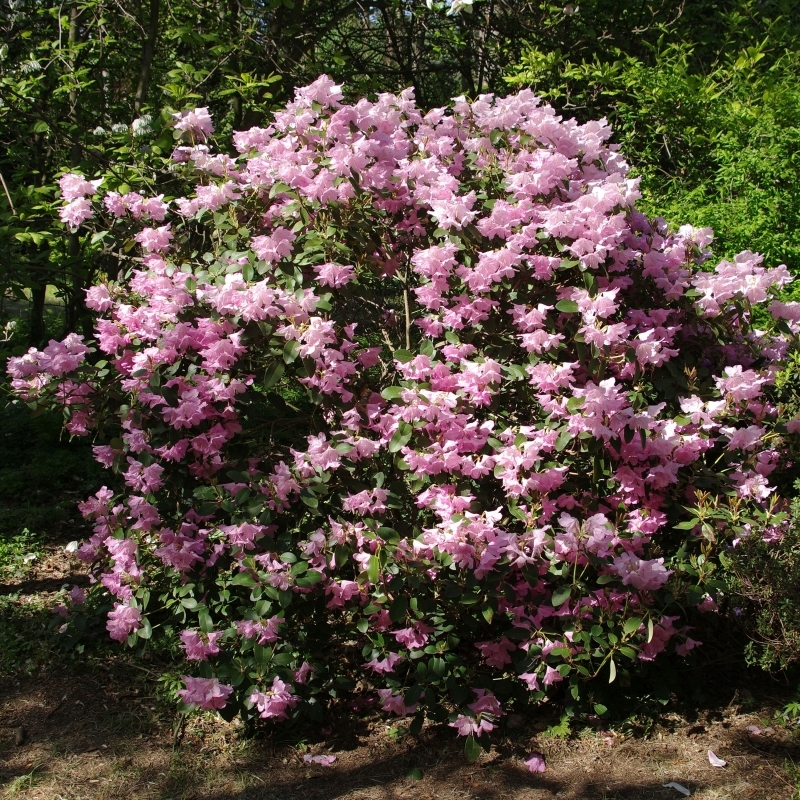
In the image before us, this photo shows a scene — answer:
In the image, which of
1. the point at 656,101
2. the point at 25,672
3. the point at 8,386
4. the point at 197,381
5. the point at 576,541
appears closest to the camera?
the point at 576,541

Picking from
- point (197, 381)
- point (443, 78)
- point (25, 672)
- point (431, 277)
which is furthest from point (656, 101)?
point (25, 672)

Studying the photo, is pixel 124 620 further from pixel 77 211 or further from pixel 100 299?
pixel 77 211

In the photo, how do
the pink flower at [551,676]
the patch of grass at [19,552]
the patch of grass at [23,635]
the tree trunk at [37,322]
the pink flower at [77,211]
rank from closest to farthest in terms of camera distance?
the pink flower at [551,676] → the pink flower at [77,211] → the patch of grass at [23,635] → the patch of grass at [19,552] → the tree trunk at [37,322]

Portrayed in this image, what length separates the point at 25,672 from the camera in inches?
145

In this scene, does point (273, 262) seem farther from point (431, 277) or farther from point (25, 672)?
point (25, 672)

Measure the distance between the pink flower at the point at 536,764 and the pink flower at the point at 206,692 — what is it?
3.42 ft

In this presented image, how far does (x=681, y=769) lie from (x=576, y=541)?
2.90 ft

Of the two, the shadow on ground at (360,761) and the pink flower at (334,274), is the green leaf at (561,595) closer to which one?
the shadow on ground at (360,761)

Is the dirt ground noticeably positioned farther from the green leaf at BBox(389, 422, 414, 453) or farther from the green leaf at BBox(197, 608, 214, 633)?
the green leaf at BBox(389, 422, 414, 453)

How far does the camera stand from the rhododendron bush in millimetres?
2885

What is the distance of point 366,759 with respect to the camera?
314 cm

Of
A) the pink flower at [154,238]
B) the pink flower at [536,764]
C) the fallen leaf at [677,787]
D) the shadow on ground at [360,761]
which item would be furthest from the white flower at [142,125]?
the fallen leaf at [677,787]

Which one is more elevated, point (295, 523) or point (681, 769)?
point (295, 523)

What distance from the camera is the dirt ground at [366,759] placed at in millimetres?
2885
